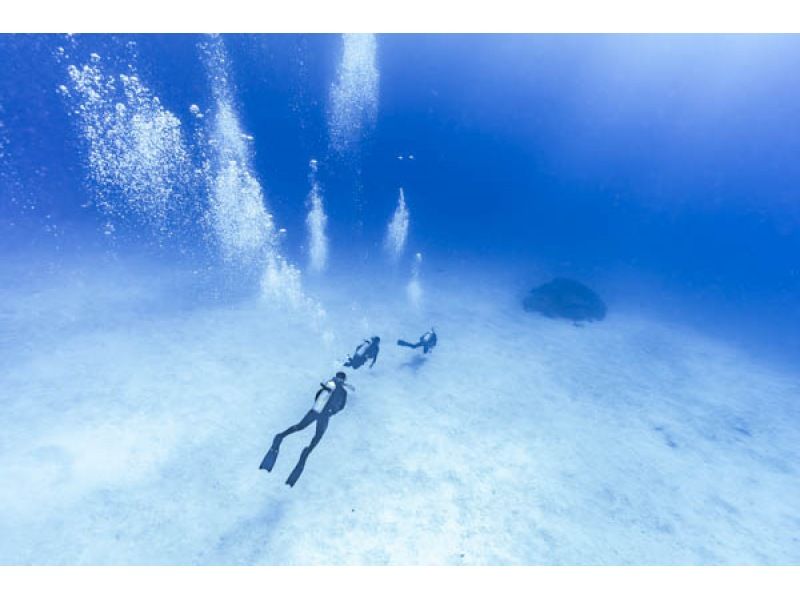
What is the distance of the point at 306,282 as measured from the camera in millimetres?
17766

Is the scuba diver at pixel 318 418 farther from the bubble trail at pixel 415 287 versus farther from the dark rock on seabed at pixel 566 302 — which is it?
the dark rock on seabed at pixel 566 302

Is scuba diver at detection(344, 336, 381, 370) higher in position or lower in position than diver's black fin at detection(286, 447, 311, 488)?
lower

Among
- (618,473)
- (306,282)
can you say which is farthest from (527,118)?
(618,473)

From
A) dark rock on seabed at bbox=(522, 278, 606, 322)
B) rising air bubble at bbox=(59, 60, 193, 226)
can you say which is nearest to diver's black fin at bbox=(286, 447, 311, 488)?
dark rock on seabed at bbox=(522, 278, 606, 322)

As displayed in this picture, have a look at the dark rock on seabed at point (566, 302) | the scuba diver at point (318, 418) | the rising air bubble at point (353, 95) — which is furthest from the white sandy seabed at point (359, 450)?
the rising air bubble at point (353, 95)

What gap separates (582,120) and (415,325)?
73458 mm

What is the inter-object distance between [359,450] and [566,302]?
15152 millimetres

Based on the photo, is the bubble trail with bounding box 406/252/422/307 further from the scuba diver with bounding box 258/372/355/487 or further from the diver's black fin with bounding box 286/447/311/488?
the diver's black fin with bounding box 286/447/311/488

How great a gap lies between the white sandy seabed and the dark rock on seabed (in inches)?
212

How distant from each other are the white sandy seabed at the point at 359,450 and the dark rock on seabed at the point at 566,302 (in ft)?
17.7

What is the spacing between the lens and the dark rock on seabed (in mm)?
18078

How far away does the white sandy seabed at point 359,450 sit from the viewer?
514cm

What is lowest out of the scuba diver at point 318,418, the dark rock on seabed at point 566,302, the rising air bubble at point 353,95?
the dark rock on seabed at point 566,302

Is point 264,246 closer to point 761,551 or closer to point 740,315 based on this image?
point 761,551
